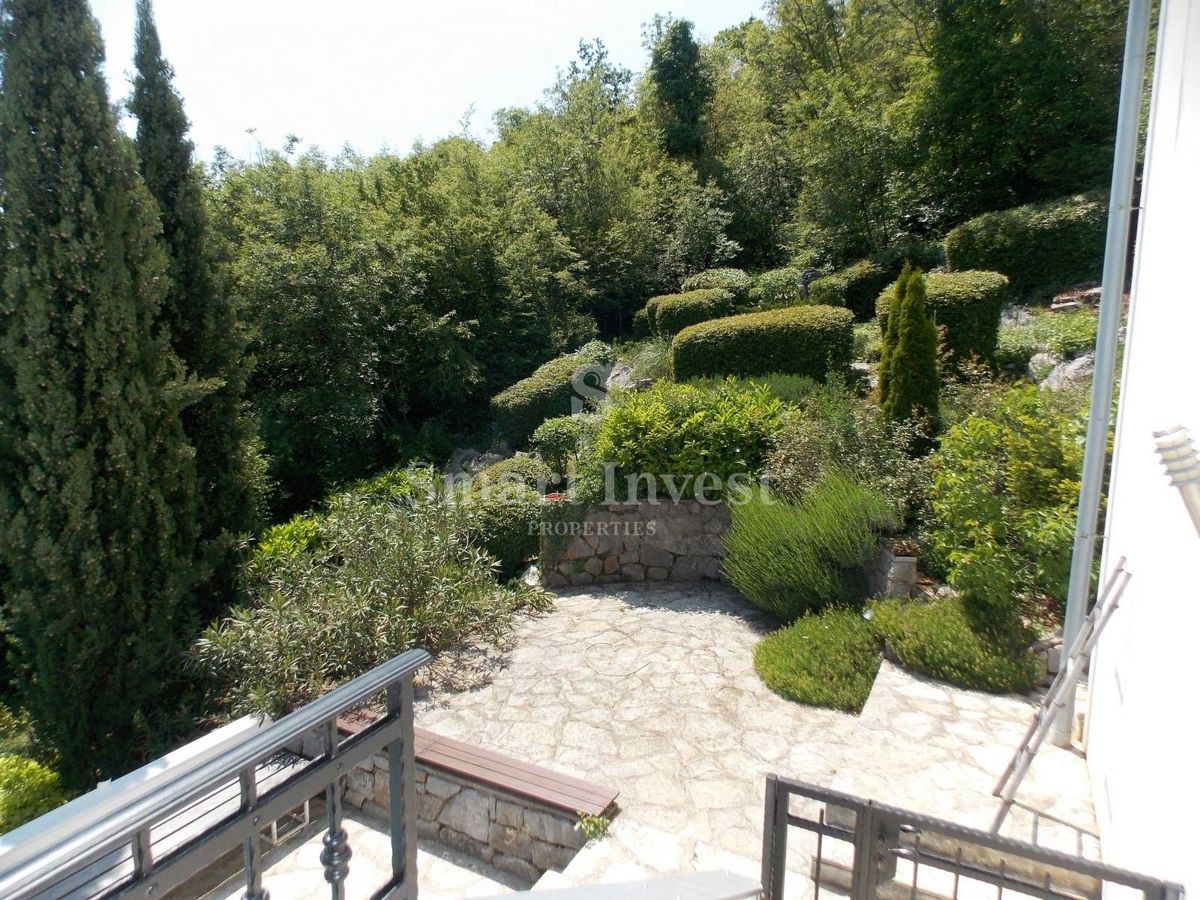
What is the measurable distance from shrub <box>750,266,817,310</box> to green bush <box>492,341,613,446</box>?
368 cm

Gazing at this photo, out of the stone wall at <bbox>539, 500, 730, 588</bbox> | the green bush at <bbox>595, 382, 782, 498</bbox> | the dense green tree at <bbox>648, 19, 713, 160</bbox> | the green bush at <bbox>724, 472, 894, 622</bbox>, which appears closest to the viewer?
the green bush at <bbox>724, 472, 894, 622</bbox>

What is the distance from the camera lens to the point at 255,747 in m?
1.46

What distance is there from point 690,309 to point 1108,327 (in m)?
7.90

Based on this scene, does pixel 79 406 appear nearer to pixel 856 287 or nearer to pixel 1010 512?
pixel 1010 512

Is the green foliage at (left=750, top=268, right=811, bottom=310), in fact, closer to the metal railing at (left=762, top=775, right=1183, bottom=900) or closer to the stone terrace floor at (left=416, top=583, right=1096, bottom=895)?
the stone terrace floor at (left=416, top=583, right=1096, bottom=895)

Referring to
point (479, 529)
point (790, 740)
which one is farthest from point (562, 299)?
point (790, 740)

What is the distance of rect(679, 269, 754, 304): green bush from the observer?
12508mm

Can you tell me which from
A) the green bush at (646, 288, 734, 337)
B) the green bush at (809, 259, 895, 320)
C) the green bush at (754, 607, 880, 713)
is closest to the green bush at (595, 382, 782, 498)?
the green bush at (754, 607, 880, 713)

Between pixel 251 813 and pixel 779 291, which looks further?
pixel 779 291

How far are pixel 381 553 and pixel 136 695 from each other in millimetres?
1807

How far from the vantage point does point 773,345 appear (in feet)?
28.2

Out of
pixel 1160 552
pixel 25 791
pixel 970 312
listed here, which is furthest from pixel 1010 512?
pixel 25 791

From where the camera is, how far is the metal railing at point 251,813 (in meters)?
1.13

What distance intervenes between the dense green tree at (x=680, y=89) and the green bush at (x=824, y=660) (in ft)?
51.8
